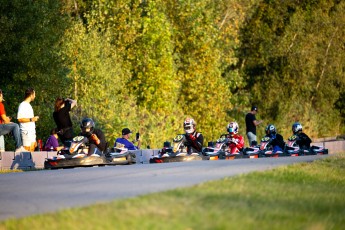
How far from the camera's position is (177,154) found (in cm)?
3234

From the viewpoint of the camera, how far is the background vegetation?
1608 inches

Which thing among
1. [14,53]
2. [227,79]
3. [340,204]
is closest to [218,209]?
[340,204]

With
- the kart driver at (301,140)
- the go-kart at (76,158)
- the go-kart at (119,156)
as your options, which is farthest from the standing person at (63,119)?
the kart driver at (301,140)

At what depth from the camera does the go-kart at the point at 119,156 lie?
98.7 ft

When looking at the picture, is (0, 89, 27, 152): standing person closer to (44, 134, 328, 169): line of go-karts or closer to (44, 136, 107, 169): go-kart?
(44, 134, 328, 169): line of go-karts

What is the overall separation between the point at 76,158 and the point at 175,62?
31.4 meters

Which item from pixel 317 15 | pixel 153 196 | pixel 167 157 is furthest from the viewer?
pixel 317 15

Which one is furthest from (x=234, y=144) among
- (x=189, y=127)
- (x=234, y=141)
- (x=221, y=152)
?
(x=189, y=127)

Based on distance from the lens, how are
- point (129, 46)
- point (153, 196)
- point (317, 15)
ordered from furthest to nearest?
point (317, 15)
point (129, 46)
point (153, 196)

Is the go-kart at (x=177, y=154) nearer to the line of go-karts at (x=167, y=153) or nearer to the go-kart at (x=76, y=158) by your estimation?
the line of go-karts at (x=167, y=153)

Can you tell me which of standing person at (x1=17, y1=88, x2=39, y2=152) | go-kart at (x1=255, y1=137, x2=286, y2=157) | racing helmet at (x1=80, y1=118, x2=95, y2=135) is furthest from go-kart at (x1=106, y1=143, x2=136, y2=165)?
go-kart at (x1=255, y1=137, x2=286, y2=157)

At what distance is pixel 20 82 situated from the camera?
40.7 metres

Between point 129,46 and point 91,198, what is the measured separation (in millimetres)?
38369

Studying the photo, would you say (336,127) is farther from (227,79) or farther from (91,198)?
(91,198)
